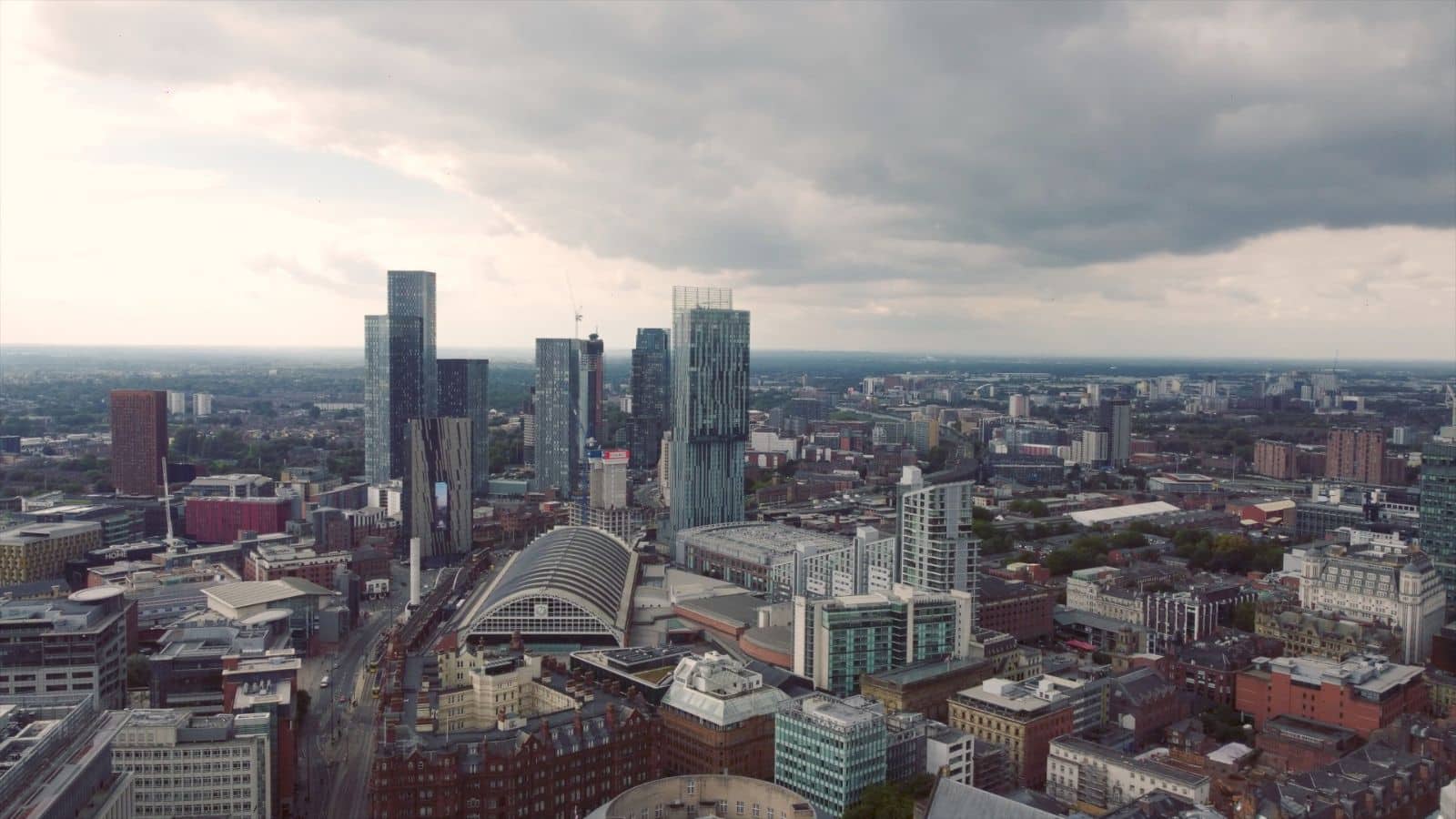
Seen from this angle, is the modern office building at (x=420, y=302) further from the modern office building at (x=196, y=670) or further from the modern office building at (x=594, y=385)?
the modern office building at (x=196, y=670)

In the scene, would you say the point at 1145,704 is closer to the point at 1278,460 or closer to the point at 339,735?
the point at 339,735

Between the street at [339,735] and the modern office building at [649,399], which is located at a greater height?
the modern office building at [649,399]

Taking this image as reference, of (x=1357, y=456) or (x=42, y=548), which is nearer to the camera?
(x=42, y=548)

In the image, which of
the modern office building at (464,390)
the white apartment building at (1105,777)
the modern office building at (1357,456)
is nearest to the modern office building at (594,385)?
the modern office building at (464,390)

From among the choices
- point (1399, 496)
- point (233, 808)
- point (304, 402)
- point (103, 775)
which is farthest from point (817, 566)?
point (304, 402)

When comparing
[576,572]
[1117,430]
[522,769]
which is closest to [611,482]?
[576,572]

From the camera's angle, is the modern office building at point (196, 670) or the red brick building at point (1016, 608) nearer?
the modern office building at point (196, 670)

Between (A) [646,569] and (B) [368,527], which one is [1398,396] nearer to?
(A) [646,569]
